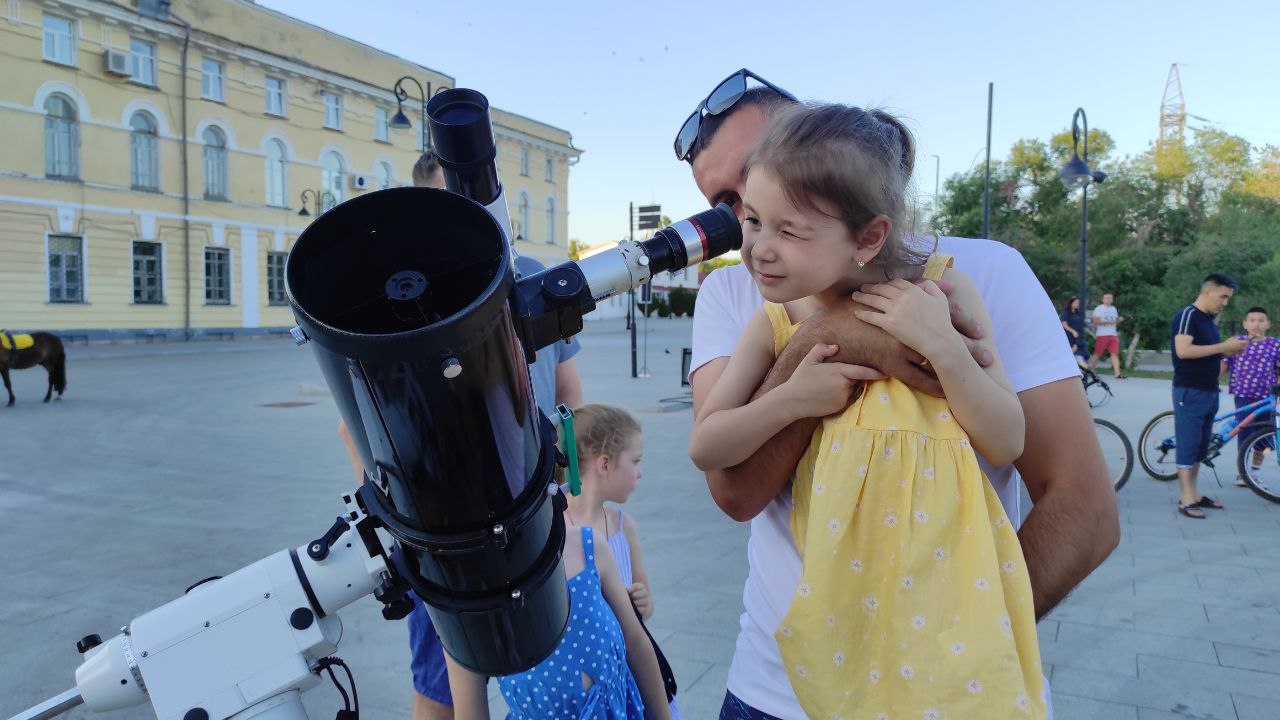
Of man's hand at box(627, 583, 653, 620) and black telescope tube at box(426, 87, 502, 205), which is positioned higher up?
black telescope tube at box(426, 87, 502, 205)

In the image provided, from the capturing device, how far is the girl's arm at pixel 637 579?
2746 millimetres

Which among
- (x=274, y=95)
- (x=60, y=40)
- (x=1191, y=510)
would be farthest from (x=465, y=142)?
(x=274, y=95)

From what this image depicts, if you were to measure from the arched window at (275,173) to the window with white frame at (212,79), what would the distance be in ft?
7.68

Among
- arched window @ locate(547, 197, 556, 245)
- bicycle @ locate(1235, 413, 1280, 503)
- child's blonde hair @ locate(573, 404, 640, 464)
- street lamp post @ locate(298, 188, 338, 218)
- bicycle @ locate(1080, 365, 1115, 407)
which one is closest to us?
child's blonde hair @ locate(573, 404, 640, 464)

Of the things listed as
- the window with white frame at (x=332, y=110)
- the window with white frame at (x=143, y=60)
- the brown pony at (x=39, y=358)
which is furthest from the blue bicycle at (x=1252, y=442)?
the window with white frame at (x=332, y=110)

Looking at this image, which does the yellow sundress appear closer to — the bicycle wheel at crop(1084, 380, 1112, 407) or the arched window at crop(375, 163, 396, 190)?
the bicycle wheel at crop(1084, 380, 1112, 407)

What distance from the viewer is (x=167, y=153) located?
91.7ft

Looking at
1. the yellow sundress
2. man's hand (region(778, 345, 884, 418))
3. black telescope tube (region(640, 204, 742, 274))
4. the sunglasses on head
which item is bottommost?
the yellow sundress

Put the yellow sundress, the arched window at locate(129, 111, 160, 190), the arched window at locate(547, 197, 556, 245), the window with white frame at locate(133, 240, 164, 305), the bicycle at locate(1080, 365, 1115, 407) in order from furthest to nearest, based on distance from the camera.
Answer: the arched window at locate(547, 197, 556, 245), the window with white frame at locate(133, 240, 164, 305), the arched window at locate(129, 111, 160, 190), the bicycle at locate(1080, 365, 1115, 407), the yellow sundress

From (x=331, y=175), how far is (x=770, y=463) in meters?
35.7

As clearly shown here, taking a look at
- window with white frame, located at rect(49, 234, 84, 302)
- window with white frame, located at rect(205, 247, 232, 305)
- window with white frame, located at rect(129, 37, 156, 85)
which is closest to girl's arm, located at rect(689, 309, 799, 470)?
window with white frame, located at rect(49, 234, 84, 302)

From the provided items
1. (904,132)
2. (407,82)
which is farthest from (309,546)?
(407,82)

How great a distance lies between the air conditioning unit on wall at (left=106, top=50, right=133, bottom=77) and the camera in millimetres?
25625

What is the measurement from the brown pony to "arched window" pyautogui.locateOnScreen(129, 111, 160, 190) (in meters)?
17.0
